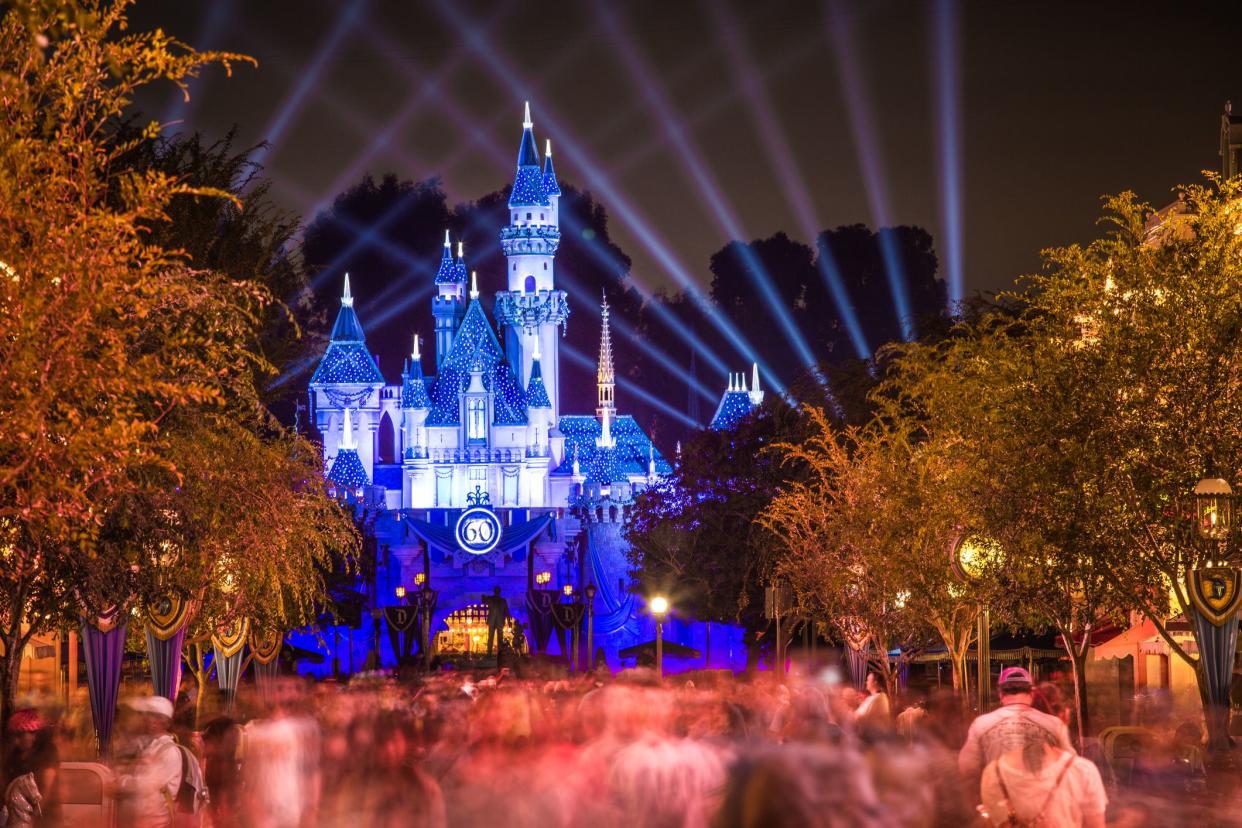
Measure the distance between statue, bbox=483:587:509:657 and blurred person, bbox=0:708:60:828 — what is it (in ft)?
165

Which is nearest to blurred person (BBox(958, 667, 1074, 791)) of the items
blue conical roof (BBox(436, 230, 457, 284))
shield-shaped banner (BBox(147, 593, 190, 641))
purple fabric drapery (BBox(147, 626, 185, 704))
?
shield-shaped banner (BBox(147, 593, 190, 641))

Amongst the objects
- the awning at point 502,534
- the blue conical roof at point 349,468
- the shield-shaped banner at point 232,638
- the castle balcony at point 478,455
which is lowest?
the shield-shaped banner at point 232,638

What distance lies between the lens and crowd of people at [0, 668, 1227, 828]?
9156mm

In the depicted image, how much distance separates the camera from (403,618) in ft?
177

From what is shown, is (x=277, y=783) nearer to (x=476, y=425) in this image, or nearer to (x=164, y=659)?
(x=164, y=659)

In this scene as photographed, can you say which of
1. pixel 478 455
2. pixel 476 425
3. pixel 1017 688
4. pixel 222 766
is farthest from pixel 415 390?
pixel 1017 688

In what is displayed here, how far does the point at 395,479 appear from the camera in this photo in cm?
9800

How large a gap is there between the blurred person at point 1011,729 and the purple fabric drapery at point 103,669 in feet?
36.4

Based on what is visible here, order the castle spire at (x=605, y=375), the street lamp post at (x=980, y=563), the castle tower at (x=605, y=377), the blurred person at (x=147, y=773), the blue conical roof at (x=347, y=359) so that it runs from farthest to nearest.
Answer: the castle spire at (x=605, y=375), the castle tower at (x=605, y=377), the blue conical roof at (x=347, y=359), the street lamp post at (x=980, y=563), the blurred person at (x=147, y=773)

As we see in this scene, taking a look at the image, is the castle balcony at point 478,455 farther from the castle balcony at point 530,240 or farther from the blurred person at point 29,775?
the blurred person at point 29,775

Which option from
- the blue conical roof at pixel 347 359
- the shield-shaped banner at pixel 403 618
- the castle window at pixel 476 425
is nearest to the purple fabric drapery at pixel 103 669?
the shield-shaped banner at pixel 403 618

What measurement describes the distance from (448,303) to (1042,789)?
319ft

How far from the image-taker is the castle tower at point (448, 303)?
104875 millimetres

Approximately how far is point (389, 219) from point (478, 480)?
2350 cm
